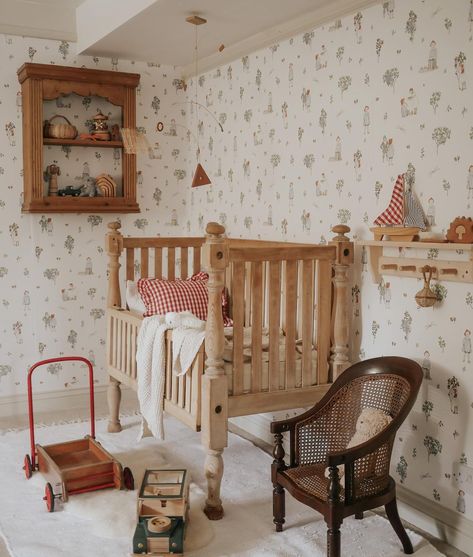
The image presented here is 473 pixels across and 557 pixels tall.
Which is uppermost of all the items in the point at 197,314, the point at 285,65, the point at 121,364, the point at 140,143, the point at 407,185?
the point at 285,65

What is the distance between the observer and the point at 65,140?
4.09 m

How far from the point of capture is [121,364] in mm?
3670

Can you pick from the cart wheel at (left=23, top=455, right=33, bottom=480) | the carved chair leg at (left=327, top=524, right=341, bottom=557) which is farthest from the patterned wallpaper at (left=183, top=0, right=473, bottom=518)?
the cart wheel at (left=23, top=455, right=33, bottom=480)

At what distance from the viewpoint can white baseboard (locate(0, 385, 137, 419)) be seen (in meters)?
4.22

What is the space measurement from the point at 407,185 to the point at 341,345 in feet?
2.45

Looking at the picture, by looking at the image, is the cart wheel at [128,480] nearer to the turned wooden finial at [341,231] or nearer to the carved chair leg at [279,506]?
the carved chair leg at [279,506]

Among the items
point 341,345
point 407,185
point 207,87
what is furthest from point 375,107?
point 207,87

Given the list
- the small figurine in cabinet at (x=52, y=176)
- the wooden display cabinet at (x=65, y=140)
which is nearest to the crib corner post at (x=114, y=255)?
the wooden display cabinet at (x=65, y=140)

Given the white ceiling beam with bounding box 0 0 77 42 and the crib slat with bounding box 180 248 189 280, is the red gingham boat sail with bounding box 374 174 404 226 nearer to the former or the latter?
the crib slat with bounding box 180 248 189 280

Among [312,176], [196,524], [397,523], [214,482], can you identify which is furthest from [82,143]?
[397,523]

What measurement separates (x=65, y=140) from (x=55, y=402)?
1621 millimetres

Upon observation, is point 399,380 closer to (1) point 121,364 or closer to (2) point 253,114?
(1) point 121,364

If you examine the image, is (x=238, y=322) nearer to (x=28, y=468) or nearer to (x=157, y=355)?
(x=157, y=355)

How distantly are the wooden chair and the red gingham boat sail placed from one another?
1.78 ft
